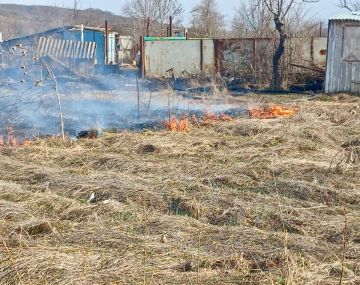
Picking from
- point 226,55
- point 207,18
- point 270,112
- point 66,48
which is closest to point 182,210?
point 270,112

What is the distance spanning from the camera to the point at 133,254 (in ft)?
14.2

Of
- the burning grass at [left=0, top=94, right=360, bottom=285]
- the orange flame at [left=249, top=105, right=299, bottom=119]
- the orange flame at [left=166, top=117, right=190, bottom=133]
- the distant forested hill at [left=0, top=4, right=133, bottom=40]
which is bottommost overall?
the burning grass at [left=0, top=94, right=360, bottom=285]

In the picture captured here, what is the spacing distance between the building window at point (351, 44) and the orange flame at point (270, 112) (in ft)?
17.1

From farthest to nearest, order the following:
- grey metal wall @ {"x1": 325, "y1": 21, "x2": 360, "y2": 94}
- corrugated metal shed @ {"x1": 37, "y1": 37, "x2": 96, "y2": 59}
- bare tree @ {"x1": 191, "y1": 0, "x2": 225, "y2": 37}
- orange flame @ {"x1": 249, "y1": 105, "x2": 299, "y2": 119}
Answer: bare tree @ {"x1": 191, "y1": 0, "x2": 225, "y2": 37} < corrugated metal shed @ {"x1": 37, "y1": 37, "x2": 96, "y2": 59} < grey metal wall @ {"x1": 325, "y1": 21, "x2": 360, "y2": 94} < orange flame @ {"x1": 249, "y1": 105, "x2": 299, "y2": 119}

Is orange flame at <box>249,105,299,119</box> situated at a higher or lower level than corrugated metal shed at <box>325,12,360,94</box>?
lower

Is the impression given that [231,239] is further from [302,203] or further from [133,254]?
[302,203]

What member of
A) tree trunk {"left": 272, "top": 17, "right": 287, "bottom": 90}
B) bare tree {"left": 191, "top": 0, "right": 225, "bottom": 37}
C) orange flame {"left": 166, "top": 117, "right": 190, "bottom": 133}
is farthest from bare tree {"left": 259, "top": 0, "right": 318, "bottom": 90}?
bare tree {"left": 191, "top": 0, "right": 225, "bottom": 37}

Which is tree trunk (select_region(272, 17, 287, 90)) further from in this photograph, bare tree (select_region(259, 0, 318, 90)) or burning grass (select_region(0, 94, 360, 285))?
burning grass (select_region(0, 94, 360, 285))

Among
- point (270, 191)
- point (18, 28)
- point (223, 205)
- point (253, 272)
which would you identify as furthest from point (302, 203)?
point (18, 28)

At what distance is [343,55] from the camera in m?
16.9

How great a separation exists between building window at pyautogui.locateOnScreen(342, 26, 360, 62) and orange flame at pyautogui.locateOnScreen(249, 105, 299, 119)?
5.21 metres

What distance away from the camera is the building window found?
16712 millimetres

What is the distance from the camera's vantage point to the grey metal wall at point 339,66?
16.8 m

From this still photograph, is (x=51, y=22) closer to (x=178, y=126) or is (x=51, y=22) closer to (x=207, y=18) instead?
(x=207, y=18)
